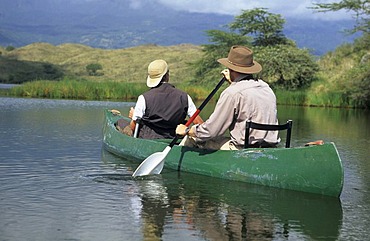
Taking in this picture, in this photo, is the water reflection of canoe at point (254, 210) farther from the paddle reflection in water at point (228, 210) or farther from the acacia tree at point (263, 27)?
the acacia tree at point (263, 27)

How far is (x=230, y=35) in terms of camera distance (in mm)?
37500

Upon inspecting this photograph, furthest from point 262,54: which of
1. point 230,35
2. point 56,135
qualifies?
point 56,135

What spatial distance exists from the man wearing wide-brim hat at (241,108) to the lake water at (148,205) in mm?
516

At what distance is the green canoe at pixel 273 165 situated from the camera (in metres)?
6.48

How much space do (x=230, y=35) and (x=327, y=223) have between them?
32.2 meters

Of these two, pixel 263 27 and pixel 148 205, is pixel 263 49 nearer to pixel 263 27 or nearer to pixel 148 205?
pixel 263 27

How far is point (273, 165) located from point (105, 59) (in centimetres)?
6167

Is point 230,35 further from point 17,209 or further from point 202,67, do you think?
point 17,209

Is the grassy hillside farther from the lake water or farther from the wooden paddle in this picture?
the wooden paddle

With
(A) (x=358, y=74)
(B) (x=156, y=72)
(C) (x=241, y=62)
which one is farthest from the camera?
(A) (x=358, y=74)

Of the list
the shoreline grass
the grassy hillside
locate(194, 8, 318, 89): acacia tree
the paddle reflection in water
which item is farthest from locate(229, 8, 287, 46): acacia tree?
the paddle reflection in water

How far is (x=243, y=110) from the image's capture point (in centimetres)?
691

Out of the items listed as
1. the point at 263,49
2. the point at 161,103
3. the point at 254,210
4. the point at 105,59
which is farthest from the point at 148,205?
the point at 105,59

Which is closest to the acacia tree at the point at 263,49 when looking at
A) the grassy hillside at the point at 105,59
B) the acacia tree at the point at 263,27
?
the acacia tree at the point at 263,27
